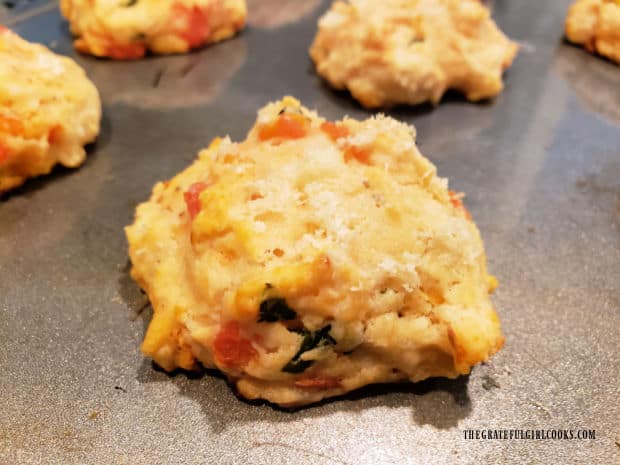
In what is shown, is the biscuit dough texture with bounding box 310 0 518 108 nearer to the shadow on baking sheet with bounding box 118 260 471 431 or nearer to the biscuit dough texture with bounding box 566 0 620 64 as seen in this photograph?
the biscuit dough texture with bounding box 566 0 620 64

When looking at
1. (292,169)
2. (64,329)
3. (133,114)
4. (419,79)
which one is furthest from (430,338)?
(133,114)

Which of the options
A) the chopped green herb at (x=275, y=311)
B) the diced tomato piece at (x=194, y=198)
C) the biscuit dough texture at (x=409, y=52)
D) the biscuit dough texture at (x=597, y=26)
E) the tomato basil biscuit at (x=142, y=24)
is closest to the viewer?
the chopped green herb at (x=275, y=311)

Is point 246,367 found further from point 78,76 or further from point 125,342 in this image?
point 78,76

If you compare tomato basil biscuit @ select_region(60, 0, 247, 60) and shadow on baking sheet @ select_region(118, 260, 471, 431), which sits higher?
tomato basil biscuit @ select_region(60, 0, 247, 60)

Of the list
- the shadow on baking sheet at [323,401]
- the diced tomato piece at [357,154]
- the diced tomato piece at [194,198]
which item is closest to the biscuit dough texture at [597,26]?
the diced tomato piece at [357,154]

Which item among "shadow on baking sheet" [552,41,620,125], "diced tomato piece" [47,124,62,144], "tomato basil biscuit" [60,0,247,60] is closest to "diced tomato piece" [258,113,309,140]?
"diced tomato piece" [47,124,62,144]

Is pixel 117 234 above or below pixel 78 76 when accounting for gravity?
below

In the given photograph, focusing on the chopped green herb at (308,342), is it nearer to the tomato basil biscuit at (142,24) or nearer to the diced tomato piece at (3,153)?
the diced tomato piece at (3,153)
